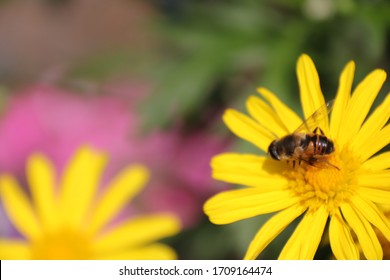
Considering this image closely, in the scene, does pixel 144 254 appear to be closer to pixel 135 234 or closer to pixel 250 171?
pixel 135 234

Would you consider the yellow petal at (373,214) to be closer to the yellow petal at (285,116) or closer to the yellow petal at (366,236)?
the yellow petal at (366,236)

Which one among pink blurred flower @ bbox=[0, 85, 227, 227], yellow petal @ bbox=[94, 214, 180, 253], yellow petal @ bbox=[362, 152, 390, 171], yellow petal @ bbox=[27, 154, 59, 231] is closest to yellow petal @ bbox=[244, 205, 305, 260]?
yellow petal @ bbox=[362, 152, 390, 171]

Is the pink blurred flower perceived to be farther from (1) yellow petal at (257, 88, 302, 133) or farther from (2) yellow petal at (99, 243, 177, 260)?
(1) yellow petal at (257, 88, 302, 133)

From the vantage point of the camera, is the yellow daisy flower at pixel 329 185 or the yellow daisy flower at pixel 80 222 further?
the yellow daisy flower at pixel 80 222

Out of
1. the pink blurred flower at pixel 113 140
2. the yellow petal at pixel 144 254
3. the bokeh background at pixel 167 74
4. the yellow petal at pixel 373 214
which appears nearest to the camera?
the yellow petal at pixel 373 214

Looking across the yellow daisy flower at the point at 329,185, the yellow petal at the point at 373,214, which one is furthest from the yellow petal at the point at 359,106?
the yellow petal at the point at 373,214
